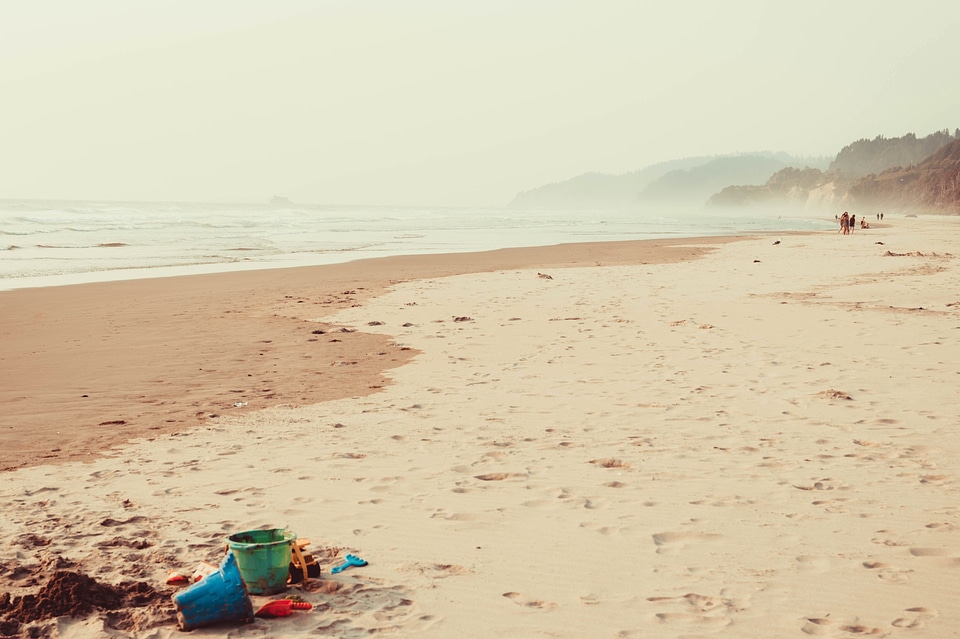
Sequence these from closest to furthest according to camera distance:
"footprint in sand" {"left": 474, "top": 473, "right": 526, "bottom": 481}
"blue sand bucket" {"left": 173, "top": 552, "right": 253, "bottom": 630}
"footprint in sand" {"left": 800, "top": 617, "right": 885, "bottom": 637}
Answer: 1. "footprint in sand" {"left": 800, "top": 617, "right": 885, "bottom": 637}
2. "blue sand bucket" {"left": 173, "top": 552, "right": 253, "bottom": 630}
3. "footprint in sand" {"left": 474, "top": 473, "right": 526, "bottom": 481}

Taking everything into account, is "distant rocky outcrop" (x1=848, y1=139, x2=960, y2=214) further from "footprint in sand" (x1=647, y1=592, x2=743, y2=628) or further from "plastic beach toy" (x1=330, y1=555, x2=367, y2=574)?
"plastic beach toy" (x1=330, y1=555, x2=367, y2=574)

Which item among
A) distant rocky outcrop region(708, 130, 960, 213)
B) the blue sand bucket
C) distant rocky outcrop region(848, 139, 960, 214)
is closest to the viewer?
the blue sand bucket

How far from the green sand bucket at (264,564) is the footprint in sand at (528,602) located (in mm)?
1025

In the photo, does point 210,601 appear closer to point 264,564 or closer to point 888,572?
point 264,564

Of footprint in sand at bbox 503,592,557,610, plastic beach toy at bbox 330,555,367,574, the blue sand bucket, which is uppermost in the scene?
the blue sand bucket

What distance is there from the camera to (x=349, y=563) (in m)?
4.17

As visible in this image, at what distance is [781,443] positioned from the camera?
6.19 meters

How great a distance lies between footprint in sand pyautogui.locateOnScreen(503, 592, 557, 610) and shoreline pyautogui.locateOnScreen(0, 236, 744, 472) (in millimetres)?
3903

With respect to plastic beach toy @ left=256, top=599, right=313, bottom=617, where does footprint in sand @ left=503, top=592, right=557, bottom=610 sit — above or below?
below

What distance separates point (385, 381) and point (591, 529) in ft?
15.3

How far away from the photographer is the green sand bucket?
3.85 metres

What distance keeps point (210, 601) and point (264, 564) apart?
36cm

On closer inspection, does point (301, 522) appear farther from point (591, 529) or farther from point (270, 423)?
point (270, 423)

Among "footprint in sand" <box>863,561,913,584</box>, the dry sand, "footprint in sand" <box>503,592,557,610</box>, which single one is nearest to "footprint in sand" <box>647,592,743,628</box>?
the dry sand
